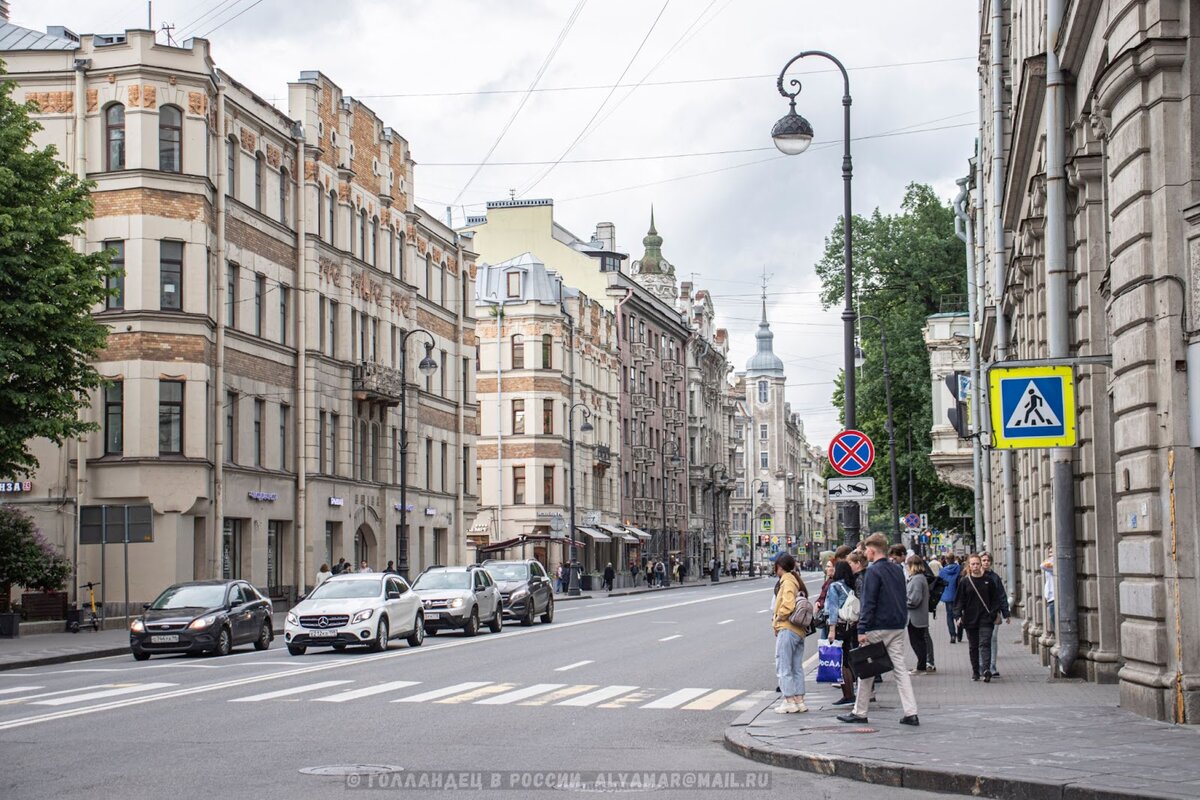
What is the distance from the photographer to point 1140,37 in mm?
14578

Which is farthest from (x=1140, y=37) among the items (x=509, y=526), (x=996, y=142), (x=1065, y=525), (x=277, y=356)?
(x=509, y=526)

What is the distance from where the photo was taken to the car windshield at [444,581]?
35.2 metres

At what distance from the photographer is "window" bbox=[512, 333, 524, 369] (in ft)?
268

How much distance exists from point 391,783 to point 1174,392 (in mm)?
7761

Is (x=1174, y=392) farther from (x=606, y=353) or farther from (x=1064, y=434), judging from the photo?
(x=606, y=353)

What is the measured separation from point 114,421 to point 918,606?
25.1 metres

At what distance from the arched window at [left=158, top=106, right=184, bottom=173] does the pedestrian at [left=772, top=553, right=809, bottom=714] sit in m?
28.5

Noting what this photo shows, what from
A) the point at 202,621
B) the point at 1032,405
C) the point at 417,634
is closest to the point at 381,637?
the point at 417,634

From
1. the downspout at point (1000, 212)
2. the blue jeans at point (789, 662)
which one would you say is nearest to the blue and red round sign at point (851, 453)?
the blue jeans at point (789, 662)

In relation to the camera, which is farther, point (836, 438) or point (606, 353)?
point (606, 353)

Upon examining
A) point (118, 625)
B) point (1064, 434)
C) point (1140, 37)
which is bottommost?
point (118, 625)

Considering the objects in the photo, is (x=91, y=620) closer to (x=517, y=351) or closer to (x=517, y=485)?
(x=517, y=485)

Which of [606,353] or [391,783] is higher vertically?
[606,353]

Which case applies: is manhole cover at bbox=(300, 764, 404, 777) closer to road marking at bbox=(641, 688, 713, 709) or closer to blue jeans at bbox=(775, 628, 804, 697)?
blue jeans at bbox=(775, 628, 804, 697)
